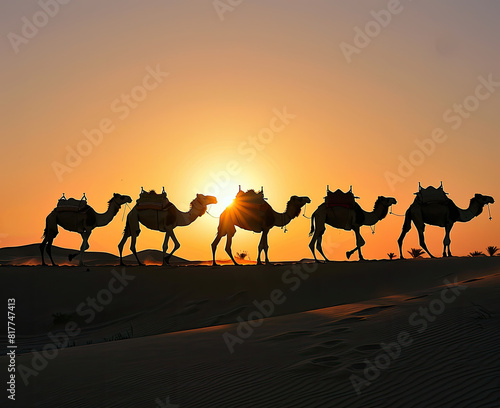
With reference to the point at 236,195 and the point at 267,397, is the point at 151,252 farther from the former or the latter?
the point at 267,397

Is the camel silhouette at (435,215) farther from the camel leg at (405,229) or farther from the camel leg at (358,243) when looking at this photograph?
the camel leg at (358,243)

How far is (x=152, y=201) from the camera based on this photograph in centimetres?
2434

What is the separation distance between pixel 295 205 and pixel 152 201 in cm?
527

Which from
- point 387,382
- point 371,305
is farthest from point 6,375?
point 371,305

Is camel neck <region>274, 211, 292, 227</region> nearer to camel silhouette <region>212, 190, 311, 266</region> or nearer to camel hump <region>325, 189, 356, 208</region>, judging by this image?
camel silhouette <region>212, 190, 311, 266</region>

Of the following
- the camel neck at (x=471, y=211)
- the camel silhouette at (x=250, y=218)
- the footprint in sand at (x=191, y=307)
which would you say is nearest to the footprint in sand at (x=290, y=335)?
the footprint in sand at (x=191, y=307)

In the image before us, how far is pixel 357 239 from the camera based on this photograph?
23.5 m

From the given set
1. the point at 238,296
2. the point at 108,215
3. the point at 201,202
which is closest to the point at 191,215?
the point at 201,202

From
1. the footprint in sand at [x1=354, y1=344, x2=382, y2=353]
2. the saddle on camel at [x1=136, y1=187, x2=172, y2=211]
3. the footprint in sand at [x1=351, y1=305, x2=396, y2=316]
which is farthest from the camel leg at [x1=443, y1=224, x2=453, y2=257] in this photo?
the footprint in sand at [x1=354, y1=344, x2=382, y2=353]

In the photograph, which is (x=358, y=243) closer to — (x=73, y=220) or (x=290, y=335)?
(x=73, y=220)

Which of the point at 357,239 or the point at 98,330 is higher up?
the point at 357,239

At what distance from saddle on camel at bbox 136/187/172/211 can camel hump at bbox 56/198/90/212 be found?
81.5 inches

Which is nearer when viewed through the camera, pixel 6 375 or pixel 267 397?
pixel 267 397

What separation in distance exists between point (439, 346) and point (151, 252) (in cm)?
4904
